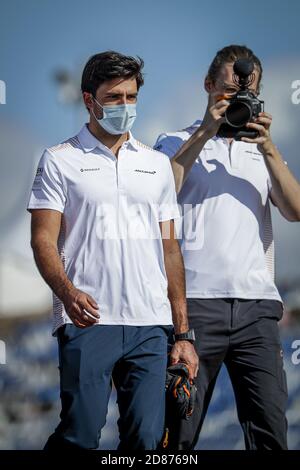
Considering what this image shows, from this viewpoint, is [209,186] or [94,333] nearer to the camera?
[94,333]

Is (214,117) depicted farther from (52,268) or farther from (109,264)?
(52,268)

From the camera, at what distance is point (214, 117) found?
452cm

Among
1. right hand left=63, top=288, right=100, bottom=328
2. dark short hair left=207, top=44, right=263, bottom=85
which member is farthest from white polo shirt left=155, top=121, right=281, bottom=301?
right hand left=63, top=288, right=100, bottom=328

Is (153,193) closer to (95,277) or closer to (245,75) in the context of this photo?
(95,277)

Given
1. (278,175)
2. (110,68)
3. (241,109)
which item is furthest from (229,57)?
(110,68)

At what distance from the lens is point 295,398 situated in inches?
233

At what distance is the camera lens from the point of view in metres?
4.48

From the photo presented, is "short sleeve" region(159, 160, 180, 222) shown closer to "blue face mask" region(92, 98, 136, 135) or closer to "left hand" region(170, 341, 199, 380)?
"blue face mask" region(92, 98, 136, 135)

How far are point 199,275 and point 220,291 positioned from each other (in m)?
0.11

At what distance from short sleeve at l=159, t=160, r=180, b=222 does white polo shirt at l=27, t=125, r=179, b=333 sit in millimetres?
36

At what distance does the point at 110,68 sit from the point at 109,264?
2.48ft

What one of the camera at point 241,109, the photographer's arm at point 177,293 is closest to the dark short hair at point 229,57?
the camera at point 241,109

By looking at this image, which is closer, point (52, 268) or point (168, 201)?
point (52, 268)
